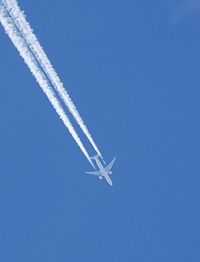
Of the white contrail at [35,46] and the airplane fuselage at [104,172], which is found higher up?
the airplane fuselage at [104,172]

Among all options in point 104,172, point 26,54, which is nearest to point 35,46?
point 26,54

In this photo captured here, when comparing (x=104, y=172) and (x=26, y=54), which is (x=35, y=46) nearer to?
(x=26, y=54)

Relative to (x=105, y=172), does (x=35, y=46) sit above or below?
below

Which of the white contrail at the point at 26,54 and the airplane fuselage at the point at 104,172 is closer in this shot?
the white contrail at the point at 26,54

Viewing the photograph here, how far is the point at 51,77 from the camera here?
121 feet

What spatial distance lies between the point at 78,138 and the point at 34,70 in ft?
29.2

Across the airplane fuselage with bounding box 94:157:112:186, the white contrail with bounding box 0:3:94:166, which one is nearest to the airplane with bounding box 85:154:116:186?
the airplane fuselage with bounding box 94:157:112:186

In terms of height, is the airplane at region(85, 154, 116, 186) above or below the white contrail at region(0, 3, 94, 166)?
above

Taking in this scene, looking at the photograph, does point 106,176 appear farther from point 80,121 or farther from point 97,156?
point 80,121

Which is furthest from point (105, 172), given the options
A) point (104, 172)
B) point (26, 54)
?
point (26, 54)

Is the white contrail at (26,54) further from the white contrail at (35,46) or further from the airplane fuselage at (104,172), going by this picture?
the airplane fuselage at (104,172)

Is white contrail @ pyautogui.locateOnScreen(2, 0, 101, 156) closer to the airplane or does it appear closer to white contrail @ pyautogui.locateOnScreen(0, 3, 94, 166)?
white contrail @ pyautogui.locateOnScreen(0, 3, 94, 166)

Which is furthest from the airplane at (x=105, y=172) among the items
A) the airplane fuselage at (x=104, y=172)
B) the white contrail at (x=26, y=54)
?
the white contrail at (x=26, y=54)

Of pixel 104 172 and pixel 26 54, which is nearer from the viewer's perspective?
pixel 26 54
